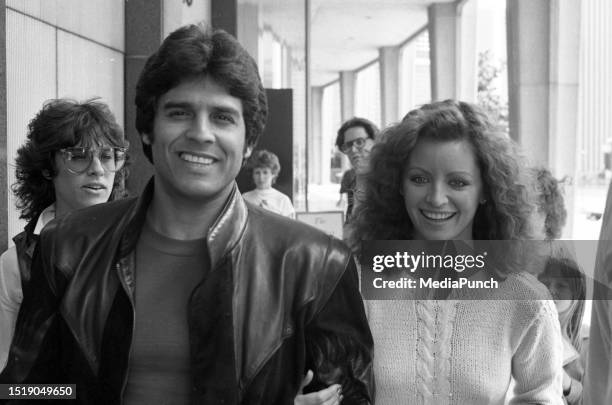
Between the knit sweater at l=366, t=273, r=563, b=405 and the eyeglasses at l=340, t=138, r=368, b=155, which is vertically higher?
the eyeglasses at l=340, t=138, r=368, b=155

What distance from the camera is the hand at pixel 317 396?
160 centimetres

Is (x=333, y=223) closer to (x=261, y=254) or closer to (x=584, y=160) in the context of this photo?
(x=261, y=254)

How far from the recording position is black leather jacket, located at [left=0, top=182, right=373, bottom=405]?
155cm

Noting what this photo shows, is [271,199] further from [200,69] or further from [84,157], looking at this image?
[200,69]

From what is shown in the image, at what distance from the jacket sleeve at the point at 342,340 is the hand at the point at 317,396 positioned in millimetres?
19

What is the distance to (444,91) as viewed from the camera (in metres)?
19.1

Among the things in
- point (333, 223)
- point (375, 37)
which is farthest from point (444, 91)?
point (333, 223)

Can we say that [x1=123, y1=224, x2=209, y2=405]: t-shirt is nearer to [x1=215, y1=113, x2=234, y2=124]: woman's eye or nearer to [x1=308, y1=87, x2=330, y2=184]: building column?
[x1=215, y1=113, x2=234, y2=124]: woman's eye

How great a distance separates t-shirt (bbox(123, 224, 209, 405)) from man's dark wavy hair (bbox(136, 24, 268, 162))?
278 mm

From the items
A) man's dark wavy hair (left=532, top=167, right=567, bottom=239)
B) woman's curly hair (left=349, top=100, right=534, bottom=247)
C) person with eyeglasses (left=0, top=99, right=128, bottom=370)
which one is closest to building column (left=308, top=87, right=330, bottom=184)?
Result: man's dark wavy hair (left=532, top=167, right=567, bottom=239)

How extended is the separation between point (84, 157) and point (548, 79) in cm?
1056

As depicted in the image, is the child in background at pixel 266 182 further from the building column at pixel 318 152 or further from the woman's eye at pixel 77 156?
the building column at pixel 318 152

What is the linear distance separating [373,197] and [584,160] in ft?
38.1

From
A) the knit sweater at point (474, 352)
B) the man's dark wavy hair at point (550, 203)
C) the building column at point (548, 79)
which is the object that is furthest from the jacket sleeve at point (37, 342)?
the building column at point (548, 79)
